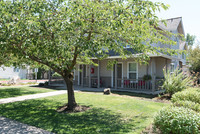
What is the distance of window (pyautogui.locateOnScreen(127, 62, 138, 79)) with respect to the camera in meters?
14.7

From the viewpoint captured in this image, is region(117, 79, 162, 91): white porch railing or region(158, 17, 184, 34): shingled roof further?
region(158, 17, 184, 34): shingled roof

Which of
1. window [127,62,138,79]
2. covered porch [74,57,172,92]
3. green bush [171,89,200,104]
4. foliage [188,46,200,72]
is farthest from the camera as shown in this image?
foliage [188,46,200,72]

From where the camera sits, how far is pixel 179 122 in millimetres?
3789

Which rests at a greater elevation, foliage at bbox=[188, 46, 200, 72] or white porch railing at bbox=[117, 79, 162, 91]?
foliage at bbox=[188, 46, 200, 72]

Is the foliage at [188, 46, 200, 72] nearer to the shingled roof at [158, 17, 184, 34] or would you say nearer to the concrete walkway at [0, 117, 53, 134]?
the shingled roof at [158, 17, 184, 34]

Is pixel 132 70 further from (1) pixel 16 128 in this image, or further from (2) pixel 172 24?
(1) pixel 16 128

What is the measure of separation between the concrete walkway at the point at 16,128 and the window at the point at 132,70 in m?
11.1

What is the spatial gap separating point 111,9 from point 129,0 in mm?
730

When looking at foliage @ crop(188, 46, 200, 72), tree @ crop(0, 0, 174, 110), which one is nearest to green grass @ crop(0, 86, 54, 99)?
tree @ crop(0, 0, 174, 110)

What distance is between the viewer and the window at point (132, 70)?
1467 cm

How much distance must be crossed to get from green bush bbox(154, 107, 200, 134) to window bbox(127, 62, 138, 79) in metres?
10.5

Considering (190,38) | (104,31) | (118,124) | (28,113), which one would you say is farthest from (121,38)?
(190,38)

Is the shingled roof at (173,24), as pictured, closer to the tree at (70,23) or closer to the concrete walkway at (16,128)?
the tree at (70,23)

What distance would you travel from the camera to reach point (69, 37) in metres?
5.77
